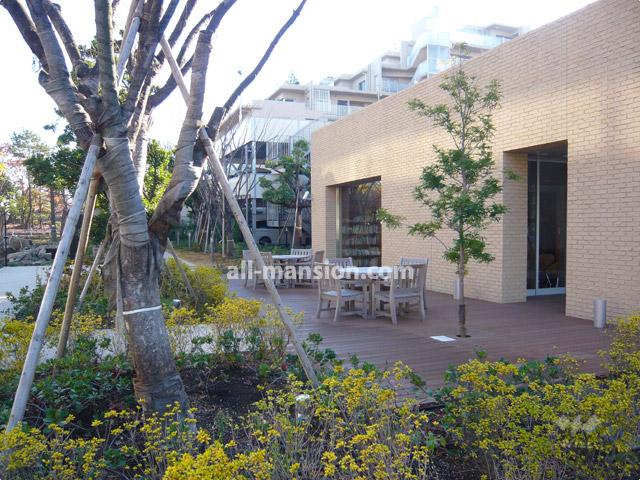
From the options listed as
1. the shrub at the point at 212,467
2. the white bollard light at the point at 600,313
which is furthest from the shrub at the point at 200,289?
the shrub at the point at 212,467

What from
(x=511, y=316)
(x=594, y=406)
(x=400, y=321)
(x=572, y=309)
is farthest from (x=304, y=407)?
(x=572, y=309)

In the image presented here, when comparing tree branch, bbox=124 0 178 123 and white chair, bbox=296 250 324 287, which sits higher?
tree branch, bbox=124 0 178 123

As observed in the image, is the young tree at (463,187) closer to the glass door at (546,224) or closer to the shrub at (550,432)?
the shrub at (550,432)

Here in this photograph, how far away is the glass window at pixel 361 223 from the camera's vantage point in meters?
14.3

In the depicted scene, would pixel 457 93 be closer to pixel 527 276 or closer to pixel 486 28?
pixel 527 276

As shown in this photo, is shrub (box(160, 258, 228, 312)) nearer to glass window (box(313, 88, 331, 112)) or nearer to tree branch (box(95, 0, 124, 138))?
tree branch (box(95, 0, 124, 138))

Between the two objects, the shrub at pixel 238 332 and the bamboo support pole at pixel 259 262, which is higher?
the bamboo support pole at pixel 259 262

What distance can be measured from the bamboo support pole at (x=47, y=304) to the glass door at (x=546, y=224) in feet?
28.9

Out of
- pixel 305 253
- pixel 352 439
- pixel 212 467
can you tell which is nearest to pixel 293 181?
pixel 305 253

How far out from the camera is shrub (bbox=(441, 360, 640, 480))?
2518 mm

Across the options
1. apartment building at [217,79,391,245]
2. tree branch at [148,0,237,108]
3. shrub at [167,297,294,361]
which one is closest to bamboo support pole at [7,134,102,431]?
tree branch at [148,0,237,108]

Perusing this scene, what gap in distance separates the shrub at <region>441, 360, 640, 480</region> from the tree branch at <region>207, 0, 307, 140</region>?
9.04 ft

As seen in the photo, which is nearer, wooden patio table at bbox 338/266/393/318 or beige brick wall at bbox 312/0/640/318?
beige brick wall at bbox 312/0/640/318

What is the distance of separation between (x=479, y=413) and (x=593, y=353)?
337cm
